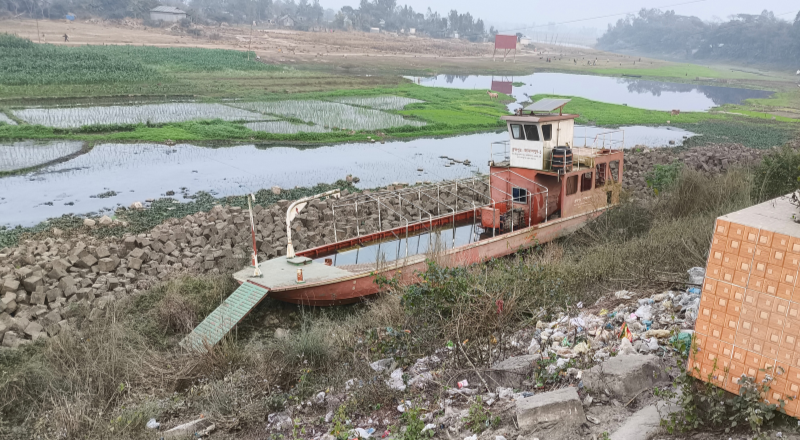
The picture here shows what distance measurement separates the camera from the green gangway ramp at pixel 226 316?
8.74 meters

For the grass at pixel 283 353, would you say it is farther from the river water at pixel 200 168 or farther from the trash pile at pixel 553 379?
the river water at pixel 200 168

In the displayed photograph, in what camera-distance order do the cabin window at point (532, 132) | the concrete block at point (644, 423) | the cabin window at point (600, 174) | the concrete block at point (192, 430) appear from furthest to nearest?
the cabin window at point (600, 174) < the cabin window at point (532, 132) < the concrete block at point (192, 430) < the concrete block at point (644, 423)

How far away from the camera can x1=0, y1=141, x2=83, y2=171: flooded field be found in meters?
22.0

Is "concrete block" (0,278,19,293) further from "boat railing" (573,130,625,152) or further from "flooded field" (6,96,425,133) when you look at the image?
"flooded field" (6,96,425,133)

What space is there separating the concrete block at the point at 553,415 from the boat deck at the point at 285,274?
5.91m

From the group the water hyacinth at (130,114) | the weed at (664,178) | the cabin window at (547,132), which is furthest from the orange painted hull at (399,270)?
the water hyacinth at (130,114)

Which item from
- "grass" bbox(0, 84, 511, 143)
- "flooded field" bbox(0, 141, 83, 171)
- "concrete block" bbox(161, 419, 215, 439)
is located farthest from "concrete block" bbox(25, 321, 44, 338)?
"grass" bbox(0, 84, 511, 143)

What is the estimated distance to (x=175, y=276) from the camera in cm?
1177

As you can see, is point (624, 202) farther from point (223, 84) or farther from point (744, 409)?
point (223, 84)

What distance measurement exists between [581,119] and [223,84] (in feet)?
80.5

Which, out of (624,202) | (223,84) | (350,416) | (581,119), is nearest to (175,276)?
(350,416)

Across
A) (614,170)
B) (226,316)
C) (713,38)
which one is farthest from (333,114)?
(713,38)

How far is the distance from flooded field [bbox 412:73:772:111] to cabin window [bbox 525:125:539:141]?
32931 millimetres

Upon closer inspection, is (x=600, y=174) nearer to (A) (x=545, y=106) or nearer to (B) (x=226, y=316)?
(A) (x=545, y=106)
